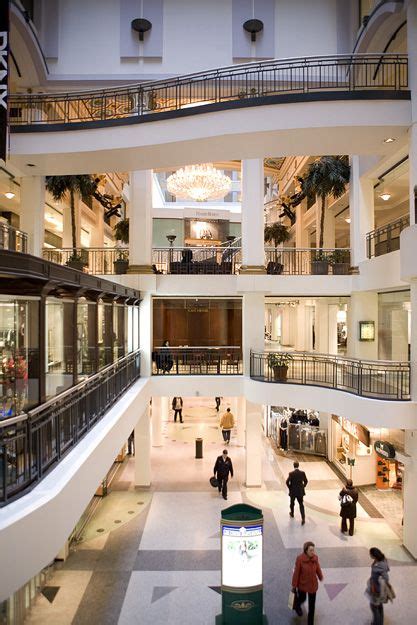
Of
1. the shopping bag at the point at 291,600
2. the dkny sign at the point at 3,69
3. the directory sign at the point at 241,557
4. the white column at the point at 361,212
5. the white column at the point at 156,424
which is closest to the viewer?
the directory sign at the point at 241,557

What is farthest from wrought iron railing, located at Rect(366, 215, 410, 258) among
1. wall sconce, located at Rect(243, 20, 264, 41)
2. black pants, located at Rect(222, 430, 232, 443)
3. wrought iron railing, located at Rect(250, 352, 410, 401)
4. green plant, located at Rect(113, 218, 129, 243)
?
green plant, located at Rect(113, 218, 129, 243)

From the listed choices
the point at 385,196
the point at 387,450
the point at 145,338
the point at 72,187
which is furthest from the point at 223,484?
the point at 72,187

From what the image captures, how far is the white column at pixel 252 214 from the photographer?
1347 cm

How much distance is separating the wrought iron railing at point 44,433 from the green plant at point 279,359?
231 inches

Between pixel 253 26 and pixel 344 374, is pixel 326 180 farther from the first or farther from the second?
pixel 344 374

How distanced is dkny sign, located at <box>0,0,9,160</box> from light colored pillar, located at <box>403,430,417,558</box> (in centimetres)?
1004

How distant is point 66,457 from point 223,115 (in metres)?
7.12

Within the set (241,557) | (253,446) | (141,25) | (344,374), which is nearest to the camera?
(241,557)

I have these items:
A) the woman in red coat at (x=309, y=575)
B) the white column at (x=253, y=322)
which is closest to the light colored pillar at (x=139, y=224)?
the white column at (x=253, y=322)

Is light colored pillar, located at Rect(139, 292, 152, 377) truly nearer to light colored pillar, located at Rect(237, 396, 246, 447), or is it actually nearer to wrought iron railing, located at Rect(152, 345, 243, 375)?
wrought iron railing, located at Rect(152, 345, 243, 375)

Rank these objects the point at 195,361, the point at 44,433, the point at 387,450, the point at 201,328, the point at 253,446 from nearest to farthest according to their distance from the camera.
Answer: the point at 44,433 → the point at 387,450 → the point at 253,446 → the point at 195,361 → the point at 201,328

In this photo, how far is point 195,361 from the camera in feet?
48.3

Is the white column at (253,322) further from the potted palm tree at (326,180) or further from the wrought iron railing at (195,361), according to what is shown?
the potted palm tree at (326,180)

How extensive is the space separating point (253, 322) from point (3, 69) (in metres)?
9.15
